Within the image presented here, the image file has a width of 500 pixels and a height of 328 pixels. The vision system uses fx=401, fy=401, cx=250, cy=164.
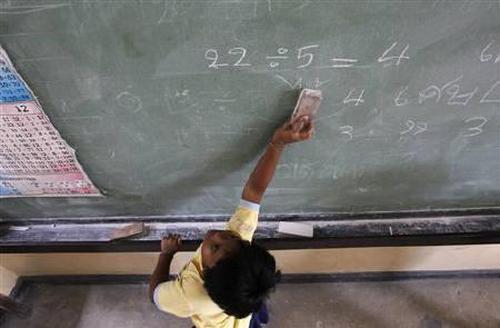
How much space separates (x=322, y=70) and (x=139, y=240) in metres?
0.90

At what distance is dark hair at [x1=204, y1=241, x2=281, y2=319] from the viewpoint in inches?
36.8

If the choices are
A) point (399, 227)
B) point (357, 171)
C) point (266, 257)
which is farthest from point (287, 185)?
point (399, 227)

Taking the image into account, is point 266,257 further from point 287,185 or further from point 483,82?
point 483,82

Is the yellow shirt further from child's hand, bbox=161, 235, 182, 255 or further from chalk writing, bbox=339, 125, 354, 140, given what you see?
chalk writing, bbox=339, 125, 354, 140

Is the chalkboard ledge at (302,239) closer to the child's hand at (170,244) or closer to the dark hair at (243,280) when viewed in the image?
the child's hand at (170,244)

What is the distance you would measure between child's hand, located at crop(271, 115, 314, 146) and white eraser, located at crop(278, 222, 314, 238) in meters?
0.46

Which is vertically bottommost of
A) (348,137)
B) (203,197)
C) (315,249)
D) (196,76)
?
(315,249)

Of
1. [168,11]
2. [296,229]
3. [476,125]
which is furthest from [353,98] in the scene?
[296,229]

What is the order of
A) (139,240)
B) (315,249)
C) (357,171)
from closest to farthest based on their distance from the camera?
(357,171)
(139,240)
(315,249)

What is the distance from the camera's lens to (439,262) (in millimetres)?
1663

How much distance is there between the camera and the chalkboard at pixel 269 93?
2.50 ft

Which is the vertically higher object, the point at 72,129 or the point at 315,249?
the point at 72,129

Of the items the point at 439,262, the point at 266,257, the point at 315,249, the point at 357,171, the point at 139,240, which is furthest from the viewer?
the point at 439,262

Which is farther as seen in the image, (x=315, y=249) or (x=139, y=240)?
(x=315, y=249)
